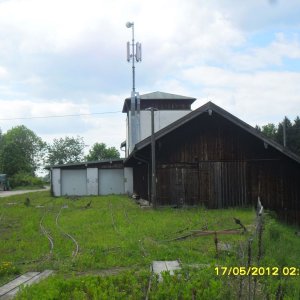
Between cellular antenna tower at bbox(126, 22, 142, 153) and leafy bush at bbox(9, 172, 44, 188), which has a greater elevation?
cellular antenna tower at bbox(126, 22, 142, 153)

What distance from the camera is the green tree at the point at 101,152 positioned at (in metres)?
71.6

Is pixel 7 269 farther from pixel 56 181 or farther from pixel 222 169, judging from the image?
pixel 56 181

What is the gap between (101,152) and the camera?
72.5 meters

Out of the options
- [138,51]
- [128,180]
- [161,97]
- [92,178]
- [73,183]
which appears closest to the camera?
[138,51]

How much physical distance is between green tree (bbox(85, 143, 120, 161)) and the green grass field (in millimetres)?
55151

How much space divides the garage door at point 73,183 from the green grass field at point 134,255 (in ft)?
64.8

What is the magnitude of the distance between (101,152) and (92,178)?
121 ft

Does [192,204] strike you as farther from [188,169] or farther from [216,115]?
[216,115]

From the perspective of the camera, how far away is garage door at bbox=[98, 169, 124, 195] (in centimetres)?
3628

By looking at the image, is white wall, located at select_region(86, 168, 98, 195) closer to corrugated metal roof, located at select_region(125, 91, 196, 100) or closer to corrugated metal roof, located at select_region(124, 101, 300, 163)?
corrugated metal roof, located at select_region(125, 91, 196, 100)

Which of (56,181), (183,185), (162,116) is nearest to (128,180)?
(56,181)

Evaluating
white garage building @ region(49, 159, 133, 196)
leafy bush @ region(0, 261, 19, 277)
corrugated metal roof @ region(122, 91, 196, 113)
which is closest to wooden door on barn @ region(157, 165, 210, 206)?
leafy bush @ region(0, 261, 19, 277)

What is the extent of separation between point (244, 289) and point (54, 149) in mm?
85734

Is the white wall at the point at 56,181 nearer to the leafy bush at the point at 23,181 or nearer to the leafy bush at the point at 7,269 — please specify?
the leafy bush at the point at 7,269
